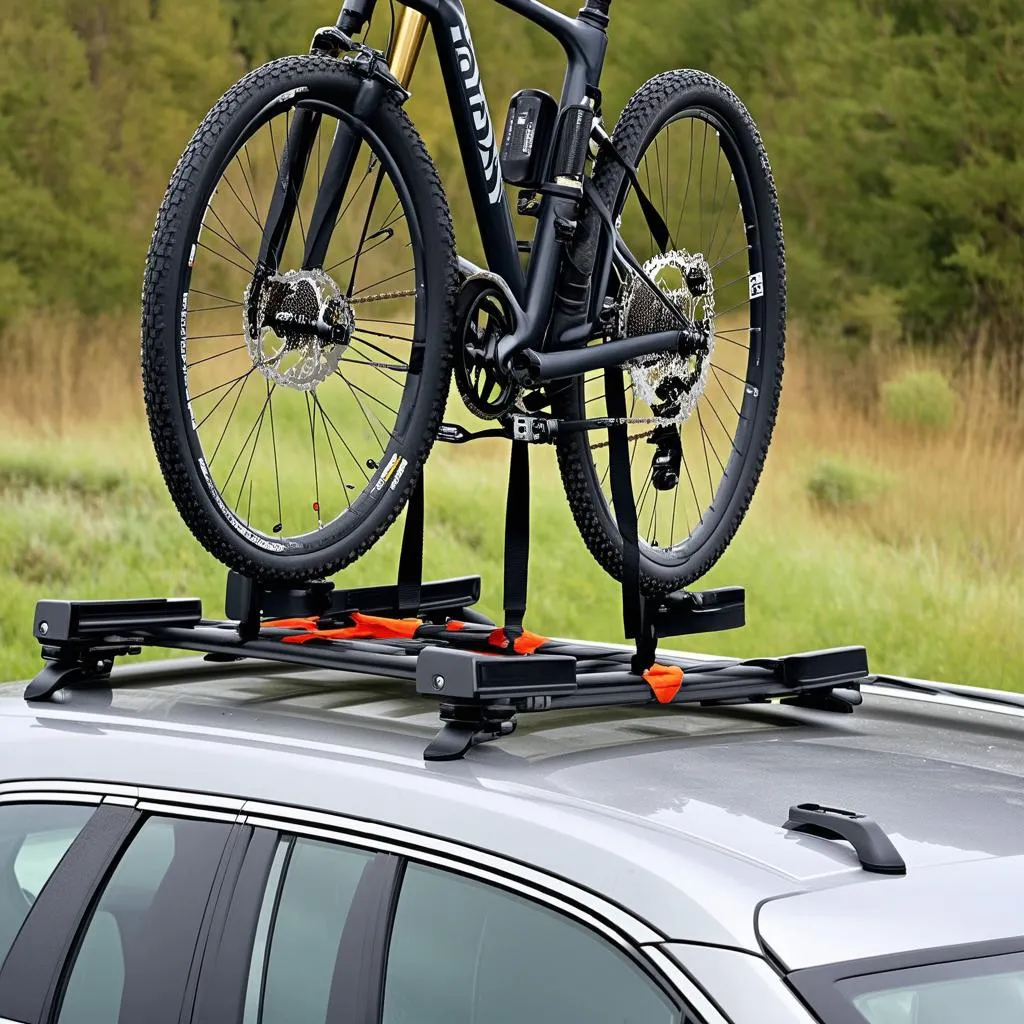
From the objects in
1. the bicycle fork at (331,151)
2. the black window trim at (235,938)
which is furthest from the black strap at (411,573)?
the black window trim at (235,938)

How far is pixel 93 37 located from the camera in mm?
22391

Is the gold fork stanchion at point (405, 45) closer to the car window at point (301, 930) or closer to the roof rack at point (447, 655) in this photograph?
the roof rack at point (447, 655)

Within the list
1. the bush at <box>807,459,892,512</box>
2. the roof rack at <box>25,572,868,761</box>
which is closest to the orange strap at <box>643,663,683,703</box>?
the roof rack at <box>25,572,868,761</box>

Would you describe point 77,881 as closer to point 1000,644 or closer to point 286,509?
point 1000,644

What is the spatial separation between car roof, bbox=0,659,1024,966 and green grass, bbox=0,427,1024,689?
31.7ft

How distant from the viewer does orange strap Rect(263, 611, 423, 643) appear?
12.1ft

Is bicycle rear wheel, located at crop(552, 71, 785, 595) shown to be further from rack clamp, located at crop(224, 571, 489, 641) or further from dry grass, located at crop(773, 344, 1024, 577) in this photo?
dry grass, located at crop(773, 344, 1024, 577)

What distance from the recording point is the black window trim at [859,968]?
2145 millimetres

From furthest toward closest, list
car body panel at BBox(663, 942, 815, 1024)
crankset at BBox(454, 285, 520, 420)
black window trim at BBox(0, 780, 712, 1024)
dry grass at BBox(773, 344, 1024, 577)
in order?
dry grass at BBox(773, 344, 1024, 577) → crankset at BBox(454, 285, 520, 420) → black window trim at BBox(0, 780, 712, 1024) → car body panel at BBox(663, 942, 815, 1024)

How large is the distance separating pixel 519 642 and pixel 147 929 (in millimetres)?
1038

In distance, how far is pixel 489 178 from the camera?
4277 mm

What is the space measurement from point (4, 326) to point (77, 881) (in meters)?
17.7

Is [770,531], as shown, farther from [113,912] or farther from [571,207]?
[113,912]

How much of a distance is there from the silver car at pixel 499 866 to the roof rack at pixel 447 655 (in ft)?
0.20
